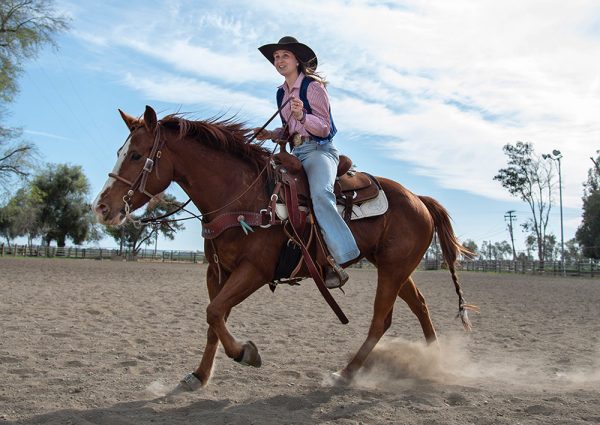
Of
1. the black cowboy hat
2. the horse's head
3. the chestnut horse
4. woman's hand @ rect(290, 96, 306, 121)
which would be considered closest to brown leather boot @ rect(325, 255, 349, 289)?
the chestnut horse

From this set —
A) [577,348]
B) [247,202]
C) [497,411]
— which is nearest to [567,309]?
[577,348]

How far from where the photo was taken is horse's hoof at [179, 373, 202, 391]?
15.8 feet

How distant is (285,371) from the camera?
5848mm

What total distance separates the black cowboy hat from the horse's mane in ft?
2.44

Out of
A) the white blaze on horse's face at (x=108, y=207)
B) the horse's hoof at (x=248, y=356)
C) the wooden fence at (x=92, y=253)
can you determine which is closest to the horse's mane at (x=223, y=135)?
the white blaze on horse's face at (x=108, y=207)

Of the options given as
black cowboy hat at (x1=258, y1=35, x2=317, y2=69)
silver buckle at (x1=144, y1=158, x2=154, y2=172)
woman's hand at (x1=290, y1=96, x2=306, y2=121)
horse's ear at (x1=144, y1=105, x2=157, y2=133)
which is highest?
black cowboy hat at (x1=258, y1=35, x2=317, y2=69)

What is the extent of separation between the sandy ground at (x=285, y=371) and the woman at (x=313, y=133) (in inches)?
49.6

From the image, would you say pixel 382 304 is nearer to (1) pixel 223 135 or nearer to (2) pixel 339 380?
(2) pixel 339 380

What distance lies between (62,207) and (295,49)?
63899 millimetres

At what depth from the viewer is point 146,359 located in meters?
6.27

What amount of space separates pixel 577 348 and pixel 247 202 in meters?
5.94

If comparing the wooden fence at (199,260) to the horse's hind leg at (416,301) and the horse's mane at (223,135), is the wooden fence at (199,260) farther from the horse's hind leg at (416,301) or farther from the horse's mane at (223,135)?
the horse's mane at (223,135)

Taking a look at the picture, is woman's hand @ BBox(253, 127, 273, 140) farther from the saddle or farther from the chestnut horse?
the saddle

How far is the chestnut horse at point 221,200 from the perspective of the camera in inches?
174
